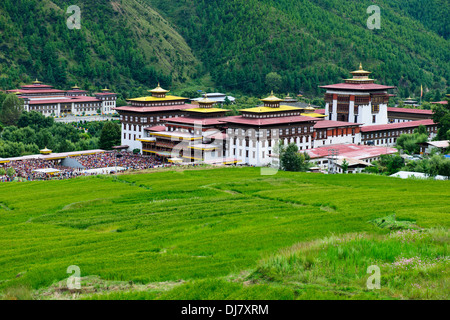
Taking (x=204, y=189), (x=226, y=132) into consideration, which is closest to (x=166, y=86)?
(x=226, y=132)

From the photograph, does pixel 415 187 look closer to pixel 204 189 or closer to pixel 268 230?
pixel 204 189

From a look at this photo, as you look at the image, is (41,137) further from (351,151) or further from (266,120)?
(351,151)

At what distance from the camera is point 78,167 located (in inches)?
3457

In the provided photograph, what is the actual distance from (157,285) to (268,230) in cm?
1356

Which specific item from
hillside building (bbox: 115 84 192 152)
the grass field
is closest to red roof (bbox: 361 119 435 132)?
hillside building (bbox: 115 84 192 152)

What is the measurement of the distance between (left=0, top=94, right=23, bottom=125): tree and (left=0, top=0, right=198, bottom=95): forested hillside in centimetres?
2969

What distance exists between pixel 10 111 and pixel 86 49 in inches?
2102

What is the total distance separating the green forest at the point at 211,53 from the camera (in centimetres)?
16725

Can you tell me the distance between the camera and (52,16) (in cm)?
17475

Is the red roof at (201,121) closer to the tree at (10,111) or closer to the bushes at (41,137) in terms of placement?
the bushes at (41,137)

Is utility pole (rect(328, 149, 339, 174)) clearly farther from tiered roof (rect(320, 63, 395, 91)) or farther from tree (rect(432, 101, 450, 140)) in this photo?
tiered roof (rect(320, 63, 395, 91))

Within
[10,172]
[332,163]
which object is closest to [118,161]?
[10,172]
